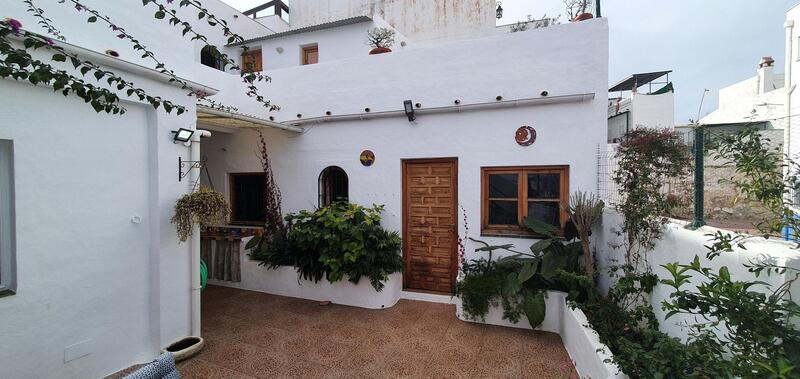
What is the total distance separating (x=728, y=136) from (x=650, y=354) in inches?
57.0

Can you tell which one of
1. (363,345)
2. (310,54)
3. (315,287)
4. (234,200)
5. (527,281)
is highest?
(310,54)

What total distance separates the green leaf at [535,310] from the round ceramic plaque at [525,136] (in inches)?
87.2

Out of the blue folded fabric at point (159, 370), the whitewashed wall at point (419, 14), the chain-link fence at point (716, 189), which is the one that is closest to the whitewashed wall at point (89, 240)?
the blue folded fabric at point (159, 370)

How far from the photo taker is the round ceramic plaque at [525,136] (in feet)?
16.1

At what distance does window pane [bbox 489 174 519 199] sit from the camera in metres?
5.13

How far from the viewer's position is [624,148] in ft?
12.0

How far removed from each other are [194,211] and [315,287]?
2.52 metres

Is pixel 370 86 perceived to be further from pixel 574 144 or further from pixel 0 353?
pixel 0 353

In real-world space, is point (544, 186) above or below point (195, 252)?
above

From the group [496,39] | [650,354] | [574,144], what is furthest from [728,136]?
[496,39]

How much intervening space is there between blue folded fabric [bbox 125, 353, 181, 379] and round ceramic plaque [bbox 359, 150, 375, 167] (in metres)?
4.04

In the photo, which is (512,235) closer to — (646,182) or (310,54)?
(646,182)

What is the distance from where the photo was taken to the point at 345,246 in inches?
199

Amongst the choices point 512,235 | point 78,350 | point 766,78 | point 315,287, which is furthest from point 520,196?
point 766,78
